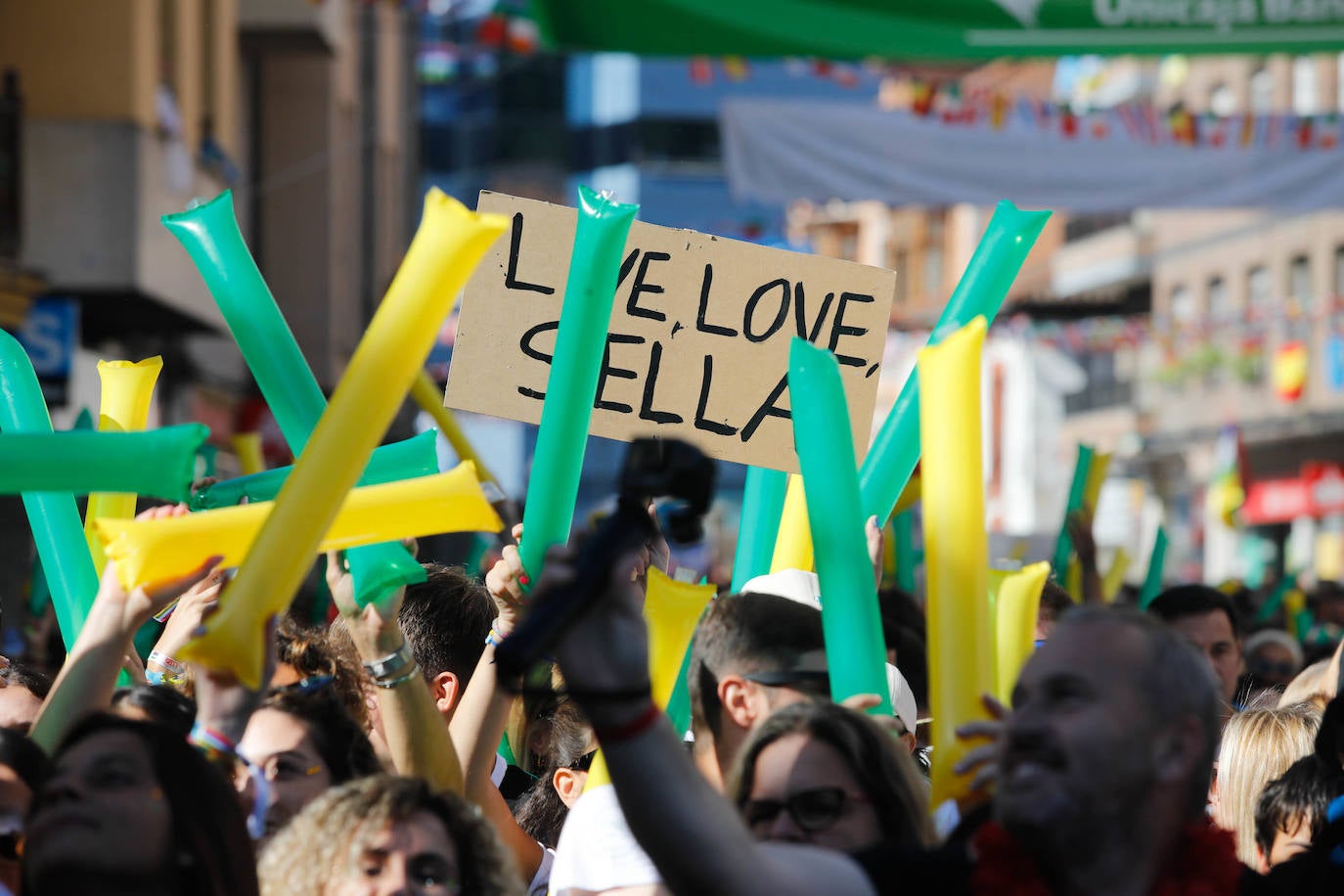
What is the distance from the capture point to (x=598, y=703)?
1.95 meters

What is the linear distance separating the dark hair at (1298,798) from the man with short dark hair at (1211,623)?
1.27 meters

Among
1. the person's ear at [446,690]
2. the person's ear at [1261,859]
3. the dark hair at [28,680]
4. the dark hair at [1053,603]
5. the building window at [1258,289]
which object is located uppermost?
the dark hair at [28,680]

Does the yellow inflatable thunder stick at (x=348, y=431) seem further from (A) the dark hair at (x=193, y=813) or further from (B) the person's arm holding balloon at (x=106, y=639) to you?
(B) the person's arm holding balloon at (x=106, y=639)

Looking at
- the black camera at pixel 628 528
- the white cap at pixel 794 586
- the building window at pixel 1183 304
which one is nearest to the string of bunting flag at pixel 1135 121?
the white cap at pixel 794 586

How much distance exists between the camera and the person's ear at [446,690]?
3.84 metres

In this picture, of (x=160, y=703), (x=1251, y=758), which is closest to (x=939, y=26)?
(x=1251, y=758)

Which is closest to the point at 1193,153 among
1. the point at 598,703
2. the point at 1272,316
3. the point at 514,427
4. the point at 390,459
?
the point at 390,459

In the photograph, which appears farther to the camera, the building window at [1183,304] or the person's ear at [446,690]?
the building window at [1183,304]

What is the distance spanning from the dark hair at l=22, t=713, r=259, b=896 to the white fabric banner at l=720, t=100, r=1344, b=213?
7.45m

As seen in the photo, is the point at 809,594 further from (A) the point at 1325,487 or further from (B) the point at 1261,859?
(A) the point at 1325,487

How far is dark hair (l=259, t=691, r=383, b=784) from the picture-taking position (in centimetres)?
297

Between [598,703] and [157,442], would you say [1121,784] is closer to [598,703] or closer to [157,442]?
[598,703]

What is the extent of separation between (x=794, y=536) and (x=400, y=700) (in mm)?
1112

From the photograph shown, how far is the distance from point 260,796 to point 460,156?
5628cm
